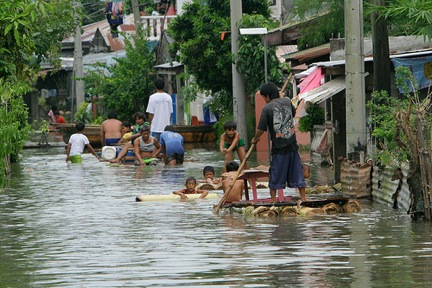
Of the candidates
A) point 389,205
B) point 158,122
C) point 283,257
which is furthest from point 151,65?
point 283,257

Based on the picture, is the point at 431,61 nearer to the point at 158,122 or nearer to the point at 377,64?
Answer: the point at 377,64

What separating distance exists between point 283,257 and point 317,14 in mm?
14990

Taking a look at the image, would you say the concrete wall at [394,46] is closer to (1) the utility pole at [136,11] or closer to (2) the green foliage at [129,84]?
(2) the green foliage at [129,84]

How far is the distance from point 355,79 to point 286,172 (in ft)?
9.74

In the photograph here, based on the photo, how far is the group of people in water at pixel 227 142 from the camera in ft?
51.0

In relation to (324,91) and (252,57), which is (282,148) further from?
(252,57)

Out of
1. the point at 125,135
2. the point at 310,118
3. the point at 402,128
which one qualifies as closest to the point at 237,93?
the point at 125,135

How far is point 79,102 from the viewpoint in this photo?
5247cm

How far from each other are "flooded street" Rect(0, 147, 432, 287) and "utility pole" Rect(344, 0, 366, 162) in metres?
1.57

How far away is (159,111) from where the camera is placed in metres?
27.4

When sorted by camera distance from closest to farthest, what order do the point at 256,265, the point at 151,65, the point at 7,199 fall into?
the point at 256,265, the point at 7,199, the point at 151,65

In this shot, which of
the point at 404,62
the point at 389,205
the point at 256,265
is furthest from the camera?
the point at 404,62

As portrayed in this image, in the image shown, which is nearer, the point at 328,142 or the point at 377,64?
the point at 377,64

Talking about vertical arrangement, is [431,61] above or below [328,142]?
above
